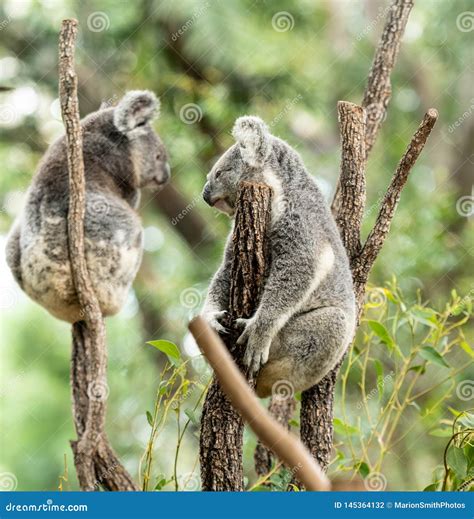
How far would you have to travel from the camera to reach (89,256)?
170 inches

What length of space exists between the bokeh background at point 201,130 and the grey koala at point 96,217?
177 centimetres

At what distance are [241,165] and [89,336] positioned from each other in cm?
148

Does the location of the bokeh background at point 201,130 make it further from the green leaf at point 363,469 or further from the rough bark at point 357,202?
the green leaf at point 363,469

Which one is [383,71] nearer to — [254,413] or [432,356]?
[432,356]

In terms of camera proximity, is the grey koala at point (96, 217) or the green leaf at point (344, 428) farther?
the grey koala at point (96, 217)

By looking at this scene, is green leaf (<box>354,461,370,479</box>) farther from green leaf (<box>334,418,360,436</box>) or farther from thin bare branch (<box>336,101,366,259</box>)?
thin bare branch (<box>336,101,366,259</box>)

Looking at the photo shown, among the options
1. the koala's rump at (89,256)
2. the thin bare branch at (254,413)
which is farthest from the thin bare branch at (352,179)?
the thin bare branch at (254,413)

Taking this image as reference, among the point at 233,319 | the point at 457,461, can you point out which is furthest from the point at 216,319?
the point at 457,461

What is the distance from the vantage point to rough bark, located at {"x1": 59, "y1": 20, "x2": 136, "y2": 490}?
3580mm

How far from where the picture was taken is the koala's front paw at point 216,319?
285 centimetres

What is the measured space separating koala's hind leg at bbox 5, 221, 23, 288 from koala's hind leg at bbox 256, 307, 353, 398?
199 cm

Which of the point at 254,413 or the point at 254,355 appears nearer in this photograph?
the point at 254,413

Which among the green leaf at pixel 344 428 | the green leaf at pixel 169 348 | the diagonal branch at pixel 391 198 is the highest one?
the diagonal branch at pixel 391 198

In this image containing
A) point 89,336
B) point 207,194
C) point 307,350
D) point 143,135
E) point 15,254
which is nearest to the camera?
point 307,350
